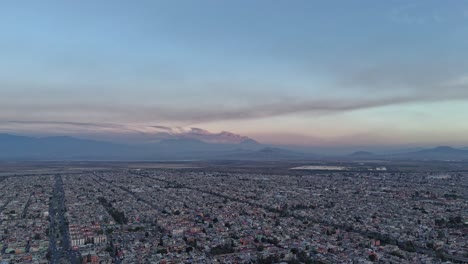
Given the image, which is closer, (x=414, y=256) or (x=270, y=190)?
(x=414, y=256)

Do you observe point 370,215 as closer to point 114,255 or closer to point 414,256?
point 414,256

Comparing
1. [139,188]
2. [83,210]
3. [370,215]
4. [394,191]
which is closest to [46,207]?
[83,210]

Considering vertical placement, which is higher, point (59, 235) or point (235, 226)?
point (235, 226)

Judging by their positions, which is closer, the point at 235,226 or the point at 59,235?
the point at 59,235


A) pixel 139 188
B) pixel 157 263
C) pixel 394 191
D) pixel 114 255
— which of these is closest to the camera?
pixel 157 263

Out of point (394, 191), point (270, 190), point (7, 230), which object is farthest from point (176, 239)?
point (394, 191)

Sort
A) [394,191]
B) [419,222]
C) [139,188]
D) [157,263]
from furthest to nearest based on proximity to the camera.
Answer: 1. [139,188]
2. [394,191]
3. [419,222]
4. [157,263]

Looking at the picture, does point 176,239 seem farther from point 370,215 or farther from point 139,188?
point 139,188

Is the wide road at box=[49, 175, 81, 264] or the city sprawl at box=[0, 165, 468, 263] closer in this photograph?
the wide road at box=[49, 175, 81, 264]

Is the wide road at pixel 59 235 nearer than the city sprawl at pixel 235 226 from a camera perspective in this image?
Yes
